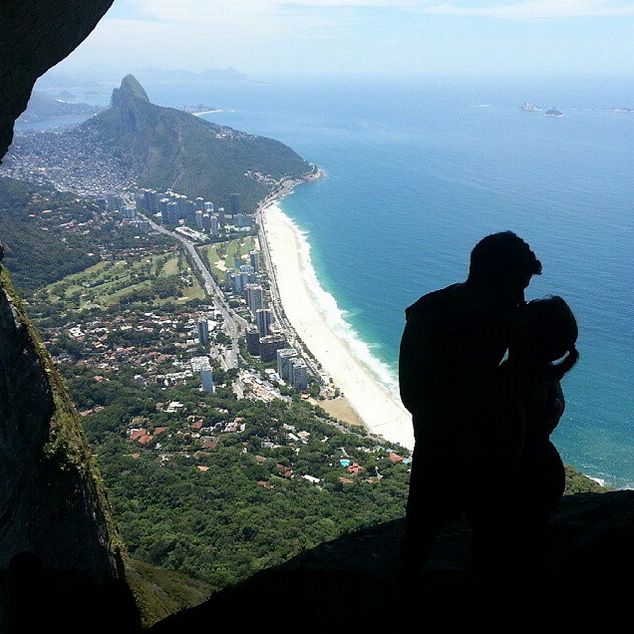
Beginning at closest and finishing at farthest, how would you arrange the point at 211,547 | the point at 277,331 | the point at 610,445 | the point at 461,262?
the point at 211,547 < the point at 610,445 < the point at 277,331 < the point at 461,262

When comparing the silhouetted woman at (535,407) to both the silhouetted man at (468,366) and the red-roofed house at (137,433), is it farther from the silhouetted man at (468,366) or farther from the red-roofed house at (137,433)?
the red-roofed house at (137,433)

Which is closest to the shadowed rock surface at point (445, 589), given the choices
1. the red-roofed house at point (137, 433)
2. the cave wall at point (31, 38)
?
the cave wall at point (31, 38)

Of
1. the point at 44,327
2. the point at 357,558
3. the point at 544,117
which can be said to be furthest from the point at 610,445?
the point at 544,117

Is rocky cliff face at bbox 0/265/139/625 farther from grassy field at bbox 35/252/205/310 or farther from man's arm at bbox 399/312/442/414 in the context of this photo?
grassy field at bbox 35/252/205/310

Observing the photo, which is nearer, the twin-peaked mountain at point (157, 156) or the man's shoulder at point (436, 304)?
the man's shoulder at point (436, 304)

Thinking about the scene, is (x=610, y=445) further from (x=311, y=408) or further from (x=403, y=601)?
(x=403, y=601)

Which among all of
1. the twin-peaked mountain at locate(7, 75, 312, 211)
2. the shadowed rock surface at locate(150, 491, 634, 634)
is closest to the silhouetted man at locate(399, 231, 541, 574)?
the shadowed rock surface at locate(150, 491, 634, 634)
